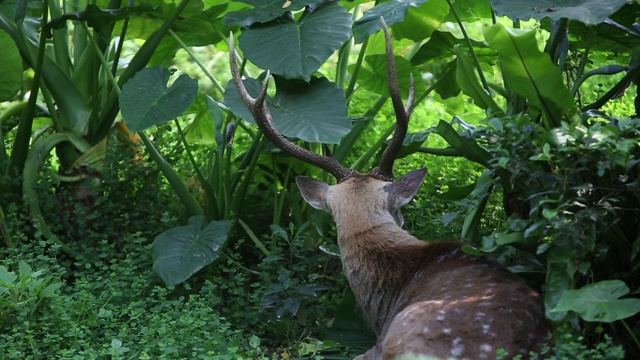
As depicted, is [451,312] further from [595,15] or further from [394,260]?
[595,15]

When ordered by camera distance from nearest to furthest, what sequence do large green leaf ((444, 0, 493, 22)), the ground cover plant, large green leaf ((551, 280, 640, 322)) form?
1. large green leaf ((551, 280, 640, 322))
2. the ground cover plant
3. large green leaf ((444, 0, 493, 22))

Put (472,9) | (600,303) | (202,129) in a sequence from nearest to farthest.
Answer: (600,303) < (472,9) < (202,129)

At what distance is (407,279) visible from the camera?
4.66 meters

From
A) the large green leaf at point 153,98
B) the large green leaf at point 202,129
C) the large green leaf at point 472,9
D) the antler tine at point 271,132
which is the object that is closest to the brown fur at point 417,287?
the antler tine at point 271,132

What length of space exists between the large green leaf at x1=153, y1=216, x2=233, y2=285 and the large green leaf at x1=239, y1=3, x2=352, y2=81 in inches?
36.2

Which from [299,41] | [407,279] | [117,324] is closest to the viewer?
[407,279]

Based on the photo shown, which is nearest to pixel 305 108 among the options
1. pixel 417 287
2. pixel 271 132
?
pixel 271 132

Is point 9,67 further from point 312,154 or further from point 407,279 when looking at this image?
point 407,279

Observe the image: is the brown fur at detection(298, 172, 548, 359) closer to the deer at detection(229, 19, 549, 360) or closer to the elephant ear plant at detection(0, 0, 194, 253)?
the deer at detection(229, 19, 549, 360)

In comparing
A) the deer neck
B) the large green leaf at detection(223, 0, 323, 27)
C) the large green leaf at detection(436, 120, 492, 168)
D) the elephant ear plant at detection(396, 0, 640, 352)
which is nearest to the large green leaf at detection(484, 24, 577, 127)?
the elephant ear plant at detection(396, 0, 640, 352)

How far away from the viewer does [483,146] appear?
4.98 m

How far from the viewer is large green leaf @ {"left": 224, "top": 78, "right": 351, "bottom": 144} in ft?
16.8

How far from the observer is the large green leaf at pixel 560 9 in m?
4.29

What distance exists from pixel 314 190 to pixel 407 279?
75cm
